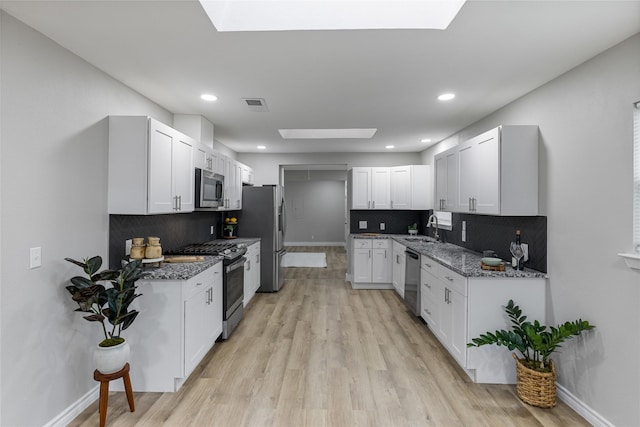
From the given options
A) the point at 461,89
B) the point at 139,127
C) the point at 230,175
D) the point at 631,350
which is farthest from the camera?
the point at 230,175

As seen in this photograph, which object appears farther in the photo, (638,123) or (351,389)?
(351,389)

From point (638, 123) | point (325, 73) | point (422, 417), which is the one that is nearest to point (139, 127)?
point (325, 73)

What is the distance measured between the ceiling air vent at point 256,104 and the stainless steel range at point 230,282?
63.7 inches

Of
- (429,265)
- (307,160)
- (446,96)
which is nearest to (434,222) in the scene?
(429,265)

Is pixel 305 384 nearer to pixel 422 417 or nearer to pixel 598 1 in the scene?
pixel 422 417

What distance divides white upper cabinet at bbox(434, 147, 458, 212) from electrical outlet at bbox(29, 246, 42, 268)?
3.71 m

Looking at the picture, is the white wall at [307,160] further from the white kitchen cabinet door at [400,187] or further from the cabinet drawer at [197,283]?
the cabinet drawer at [197,283]

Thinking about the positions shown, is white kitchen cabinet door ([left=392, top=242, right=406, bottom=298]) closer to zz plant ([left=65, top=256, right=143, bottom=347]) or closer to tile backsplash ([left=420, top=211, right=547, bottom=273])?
tile backsplash ([left=420, top=211, right=547, bottom=273])

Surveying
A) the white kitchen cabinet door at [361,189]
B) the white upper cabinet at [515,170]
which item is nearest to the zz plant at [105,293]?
the white upper cabinet at [515,170]

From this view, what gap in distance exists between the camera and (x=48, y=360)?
78.7 inches

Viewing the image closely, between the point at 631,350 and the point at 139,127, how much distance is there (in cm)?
370

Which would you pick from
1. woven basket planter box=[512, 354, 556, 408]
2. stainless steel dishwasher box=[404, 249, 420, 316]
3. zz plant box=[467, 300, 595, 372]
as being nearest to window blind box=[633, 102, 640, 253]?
zz plant box=[467, 300, 595, 372]

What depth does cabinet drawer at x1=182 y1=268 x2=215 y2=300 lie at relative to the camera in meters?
2.48

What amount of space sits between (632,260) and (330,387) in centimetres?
220
